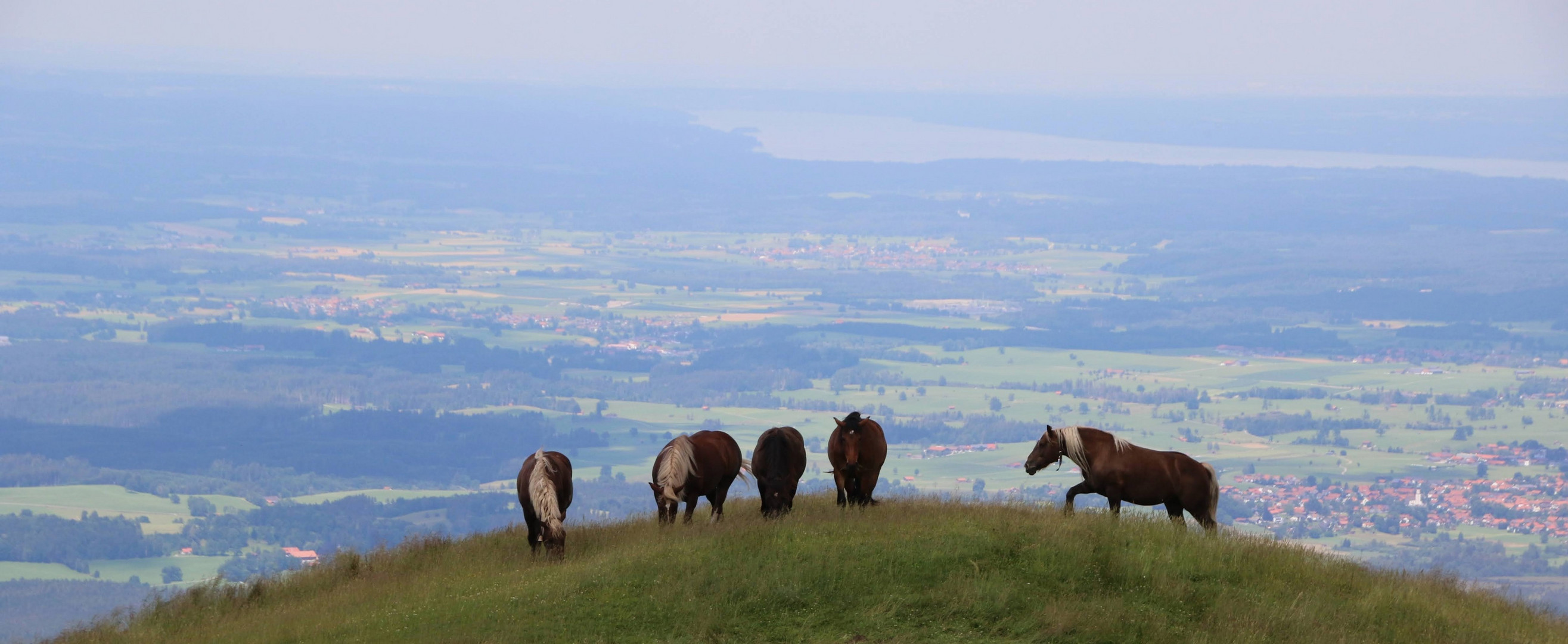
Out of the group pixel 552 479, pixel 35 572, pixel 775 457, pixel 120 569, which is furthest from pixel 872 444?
pixel 35 572

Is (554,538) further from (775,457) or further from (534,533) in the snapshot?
(775,457)

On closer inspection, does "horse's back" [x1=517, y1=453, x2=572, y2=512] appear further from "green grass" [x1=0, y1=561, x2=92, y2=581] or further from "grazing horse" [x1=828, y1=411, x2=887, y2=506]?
"green grass" [x1=0, y1=561, x2=92, y2=581]

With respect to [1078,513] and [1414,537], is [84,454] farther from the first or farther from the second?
[1078,513]

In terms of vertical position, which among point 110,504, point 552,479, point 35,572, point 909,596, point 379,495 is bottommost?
point 35,572

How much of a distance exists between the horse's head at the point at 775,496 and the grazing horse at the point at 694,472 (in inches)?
27.0

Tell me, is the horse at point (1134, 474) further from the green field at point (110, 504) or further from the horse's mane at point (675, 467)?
the green field at point (110, 504)

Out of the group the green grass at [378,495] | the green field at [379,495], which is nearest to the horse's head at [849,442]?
the green grass at [378,495]

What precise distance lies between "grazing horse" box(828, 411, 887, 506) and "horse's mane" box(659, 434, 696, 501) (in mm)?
1998

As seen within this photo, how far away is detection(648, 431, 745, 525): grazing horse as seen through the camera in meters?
19.1

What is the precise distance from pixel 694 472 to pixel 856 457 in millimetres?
2325

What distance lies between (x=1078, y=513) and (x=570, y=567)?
655 centimetres

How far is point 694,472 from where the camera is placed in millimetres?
19406

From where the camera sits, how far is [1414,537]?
3873 inches

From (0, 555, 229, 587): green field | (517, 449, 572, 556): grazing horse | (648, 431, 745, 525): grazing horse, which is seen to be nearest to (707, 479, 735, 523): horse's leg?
(648, 431, 745, 525): grazing horse
